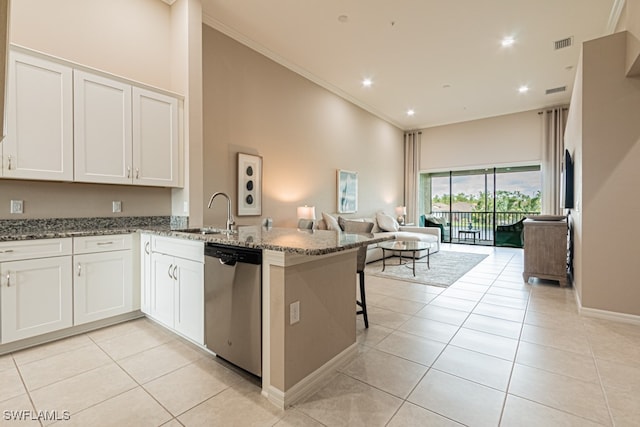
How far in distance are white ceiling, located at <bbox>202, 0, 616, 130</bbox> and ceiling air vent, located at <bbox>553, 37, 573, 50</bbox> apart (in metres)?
0.06

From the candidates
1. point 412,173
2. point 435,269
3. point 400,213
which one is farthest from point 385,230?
point 412,173

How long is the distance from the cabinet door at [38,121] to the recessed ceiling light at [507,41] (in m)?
5.58

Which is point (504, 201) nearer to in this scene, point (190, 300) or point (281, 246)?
point (281, 246)

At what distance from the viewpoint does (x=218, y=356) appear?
224 cm

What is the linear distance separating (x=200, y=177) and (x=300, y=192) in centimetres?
224

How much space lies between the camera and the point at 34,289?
2.39 meters

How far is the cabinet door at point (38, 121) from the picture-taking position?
7.80ft

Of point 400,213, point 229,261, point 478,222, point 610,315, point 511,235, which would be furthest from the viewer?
point 478,222

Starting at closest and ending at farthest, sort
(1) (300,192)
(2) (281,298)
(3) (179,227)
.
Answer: (2) (281,298) < (3) (179,227) < (1) (300,192)

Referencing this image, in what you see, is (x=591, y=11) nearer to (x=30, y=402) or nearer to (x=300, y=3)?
(x=300, y=3)

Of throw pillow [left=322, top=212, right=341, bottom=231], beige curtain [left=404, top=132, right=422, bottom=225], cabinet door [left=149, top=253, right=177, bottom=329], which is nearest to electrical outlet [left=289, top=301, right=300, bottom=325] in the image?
cabinet door [left=149, top=253, right=177, bottom=329]

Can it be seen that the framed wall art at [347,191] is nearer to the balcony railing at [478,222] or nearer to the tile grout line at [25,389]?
the balcony railing at [478,222]

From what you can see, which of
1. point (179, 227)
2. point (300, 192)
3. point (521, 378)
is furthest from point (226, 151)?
point (521, 378)

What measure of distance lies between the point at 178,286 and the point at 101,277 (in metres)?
0.90
